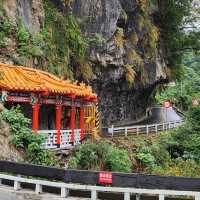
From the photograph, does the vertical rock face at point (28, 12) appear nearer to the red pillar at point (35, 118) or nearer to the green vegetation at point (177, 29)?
the red pillar at point (35, 118)

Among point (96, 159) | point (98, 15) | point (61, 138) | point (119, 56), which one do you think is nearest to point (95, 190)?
point (96, 159)

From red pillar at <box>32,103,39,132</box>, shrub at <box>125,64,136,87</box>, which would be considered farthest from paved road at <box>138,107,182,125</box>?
red pillar at <box>32,103,39,132</box>

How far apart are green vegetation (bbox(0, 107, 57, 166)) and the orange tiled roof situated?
5.22 ft

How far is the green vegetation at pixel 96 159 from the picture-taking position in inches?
866

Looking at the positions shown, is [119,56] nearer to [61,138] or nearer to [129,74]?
[129,74]

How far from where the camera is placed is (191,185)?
1270 cm

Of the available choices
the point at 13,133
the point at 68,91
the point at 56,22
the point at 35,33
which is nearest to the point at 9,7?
the point at 35,33

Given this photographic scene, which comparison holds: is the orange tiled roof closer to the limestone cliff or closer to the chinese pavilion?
the chinese pavilion

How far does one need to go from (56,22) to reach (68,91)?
939 cm

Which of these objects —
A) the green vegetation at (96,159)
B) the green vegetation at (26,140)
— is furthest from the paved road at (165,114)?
the green vegetation at (26,140)

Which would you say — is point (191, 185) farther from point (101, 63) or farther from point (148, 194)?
point (101, 63)

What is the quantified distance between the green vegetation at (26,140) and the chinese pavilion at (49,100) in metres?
1.56

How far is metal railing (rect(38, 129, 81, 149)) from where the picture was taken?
75.4 feet

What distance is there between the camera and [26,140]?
65.0 ft
